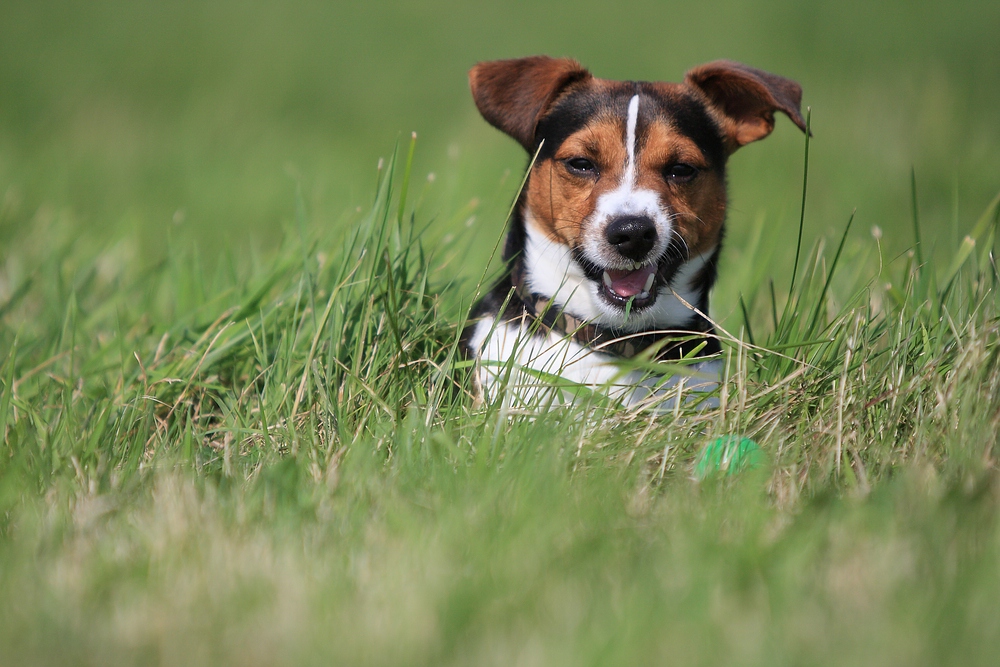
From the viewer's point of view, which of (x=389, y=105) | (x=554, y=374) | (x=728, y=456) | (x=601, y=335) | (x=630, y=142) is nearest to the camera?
(x=728, y=456)

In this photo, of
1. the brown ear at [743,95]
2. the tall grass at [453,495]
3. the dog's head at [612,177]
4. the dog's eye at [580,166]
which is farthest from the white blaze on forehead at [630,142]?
the tall grass at [453,495]

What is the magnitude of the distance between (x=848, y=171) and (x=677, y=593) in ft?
21.5

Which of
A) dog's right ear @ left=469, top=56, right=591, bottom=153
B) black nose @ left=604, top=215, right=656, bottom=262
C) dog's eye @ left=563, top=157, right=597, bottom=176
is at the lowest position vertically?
black nose @ left=604, top=215, right=656, bottom=262

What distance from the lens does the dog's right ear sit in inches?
133

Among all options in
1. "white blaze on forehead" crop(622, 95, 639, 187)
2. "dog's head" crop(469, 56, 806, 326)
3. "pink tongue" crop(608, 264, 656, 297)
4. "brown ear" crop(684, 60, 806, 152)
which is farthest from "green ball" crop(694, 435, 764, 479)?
"brown ear" crop(684, 60, 806, 152)

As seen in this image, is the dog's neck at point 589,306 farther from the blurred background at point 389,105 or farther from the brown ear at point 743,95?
the blurred background at point 389,105

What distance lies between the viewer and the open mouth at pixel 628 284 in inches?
131

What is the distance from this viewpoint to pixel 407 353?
3164mm

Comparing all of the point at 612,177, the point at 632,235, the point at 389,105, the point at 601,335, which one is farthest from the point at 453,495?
the point at 389,105

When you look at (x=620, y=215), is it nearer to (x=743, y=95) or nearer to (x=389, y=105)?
(x=743, y=95)

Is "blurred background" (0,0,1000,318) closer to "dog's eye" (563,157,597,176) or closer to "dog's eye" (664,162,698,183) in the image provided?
"dog's eye" (563,157,597,176)

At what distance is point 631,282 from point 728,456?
2.93 feet

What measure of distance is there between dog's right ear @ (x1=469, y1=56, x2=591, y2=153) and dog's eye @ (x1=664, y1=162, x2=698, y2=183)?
0.50 metres

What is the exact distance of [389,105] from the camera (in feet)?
34.9
